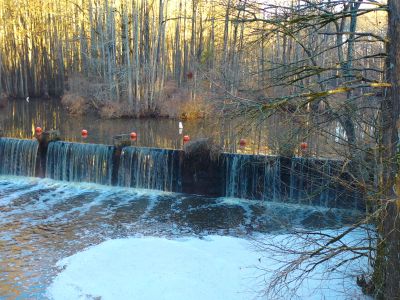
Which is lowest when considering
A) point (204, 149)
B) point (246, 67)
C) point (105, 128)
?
point (204, 149)

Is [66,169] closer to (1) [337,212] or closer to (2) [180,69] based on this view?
(1) [337,212]

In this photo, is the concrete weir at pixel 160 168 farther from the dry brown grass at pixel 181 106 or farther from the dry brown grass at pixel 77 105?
the dry brown grass at pixel 77 105

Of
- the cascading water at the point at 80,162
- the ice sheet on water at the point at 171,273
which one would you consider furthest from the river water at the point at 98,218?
the ice sheet on water at the point at 171,273

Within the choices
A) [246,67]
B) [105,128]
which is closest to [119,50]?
[105,128]

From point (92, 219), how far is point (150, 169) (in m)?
3.15

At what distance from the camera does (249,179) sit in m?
13.0

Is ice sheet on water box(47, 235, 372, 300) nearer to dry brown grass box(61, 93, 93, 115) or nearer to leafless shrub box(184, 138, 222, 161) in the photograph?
leafless shrub box(184, 138, 222, 161)

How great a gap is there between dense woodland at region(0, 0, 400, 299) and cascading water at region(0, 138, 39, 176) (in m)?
5.97

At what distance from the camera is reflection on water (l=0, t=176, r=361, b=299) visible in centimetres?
862

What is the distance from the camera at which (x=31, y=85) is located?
114 feet

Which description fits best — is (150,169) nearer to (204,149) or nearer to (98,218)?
(204,149)

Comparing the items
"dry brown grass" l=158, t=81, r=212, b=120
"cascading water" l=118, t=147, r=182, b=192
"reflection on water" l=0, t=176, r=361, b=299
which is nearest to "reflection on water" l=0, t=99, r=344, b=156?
"dry brown grass" l=158, t=81, r=212, b=120

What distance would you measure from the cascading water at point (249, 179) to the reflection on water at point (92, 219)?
0.37 metres

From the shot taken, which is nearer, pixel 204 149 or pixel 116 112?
pixel 204 149
